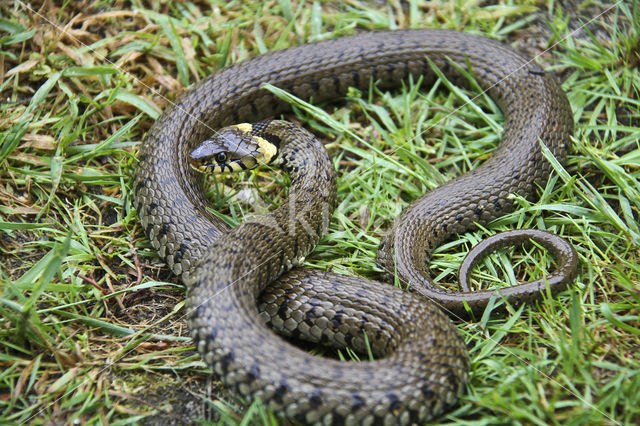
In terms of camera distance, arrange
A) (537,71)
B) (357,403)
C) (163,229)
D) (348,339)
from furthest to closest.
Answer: (537,71) → (163,229) → (348,339) → (357,403)

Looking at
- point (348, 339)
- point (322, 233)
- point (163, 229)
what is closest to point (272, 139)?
point (322, 233)

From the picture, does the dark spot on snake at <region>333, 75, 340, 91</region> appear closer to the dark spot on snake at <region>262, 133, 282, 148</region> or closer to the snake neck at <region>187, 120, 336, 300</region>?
the snake neck at <region>187, 120, 336, 300</region>

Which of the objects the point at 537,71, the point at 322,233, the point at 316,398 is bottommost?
the point at 316,398

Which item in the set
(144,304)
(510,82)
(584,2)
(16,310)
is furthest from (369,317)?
(584,2)

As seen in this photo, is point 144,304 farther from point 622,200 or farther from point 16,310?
point 622,200

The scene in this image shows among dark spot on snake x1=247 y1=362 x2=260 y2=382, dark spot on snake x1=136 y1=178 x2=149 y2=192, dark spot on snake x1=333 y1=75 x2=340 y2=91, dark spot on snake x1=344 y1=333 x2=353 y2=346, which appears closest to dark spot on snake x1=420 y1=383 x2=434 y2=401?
dark spot on snake x1=344 y1=333 x2=353 y2=346

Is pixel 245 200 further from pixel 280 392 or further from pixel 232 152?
pixel 280 392

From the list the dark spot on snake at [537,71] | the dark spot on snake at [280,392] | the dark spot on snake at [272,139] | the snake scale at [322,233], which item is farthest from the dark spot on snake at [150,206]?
the dark spot on snake at [537,71]
